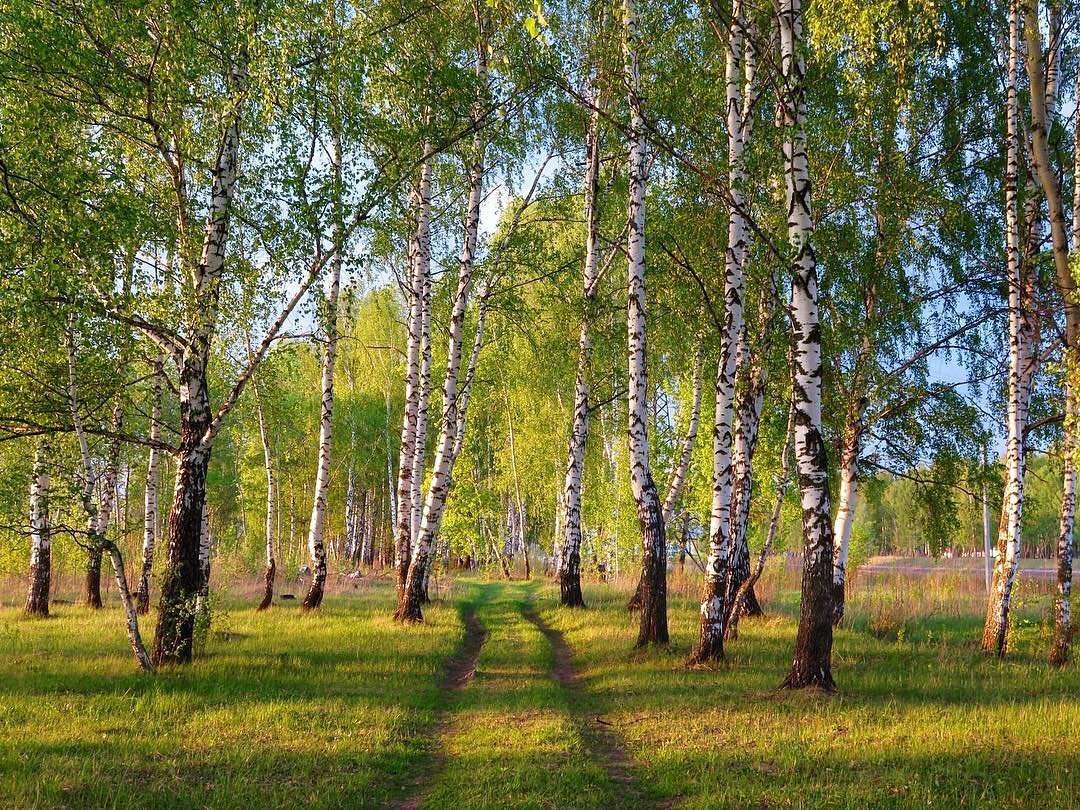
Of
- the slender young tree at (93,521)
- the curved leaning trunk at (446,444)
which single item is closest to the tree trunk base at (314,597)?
the curved leaning trunk at (446,444)

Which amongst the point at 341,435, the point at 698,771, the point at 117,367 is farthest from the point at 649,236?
the point at 341,435

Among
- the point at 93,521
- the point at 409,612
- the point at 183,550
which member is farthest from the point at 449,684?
the point at 93,521

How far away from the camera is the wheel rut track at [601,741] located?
6.25 metres

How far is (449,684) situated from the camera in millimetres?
10852

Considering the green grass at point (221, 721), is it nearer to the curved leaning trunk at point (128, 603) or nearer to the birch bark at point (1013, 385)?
the curved leaning trunk at point (128, 603)

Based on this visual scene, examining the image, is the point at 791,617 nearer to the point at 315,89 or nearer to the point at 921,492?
the point at 921,492

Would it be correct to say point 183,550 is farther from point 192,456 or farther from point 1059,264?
point 1059,264

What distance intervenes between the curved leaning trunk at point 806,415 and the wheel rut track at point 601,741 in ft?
8.95

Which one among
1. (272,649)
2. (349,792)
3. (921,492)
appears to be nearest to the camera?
(349,792)

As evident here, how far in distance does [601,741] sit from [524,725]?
37.0 inches

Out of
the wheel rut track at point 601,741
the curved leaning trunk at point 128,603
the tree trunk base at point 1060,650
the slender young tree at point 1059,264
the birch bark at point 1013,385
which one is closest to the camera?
the wheel rut track at point 601,741

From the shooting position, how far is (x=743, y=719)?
8078 millimetres

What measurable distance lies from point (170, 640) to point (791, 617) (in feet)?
44.0

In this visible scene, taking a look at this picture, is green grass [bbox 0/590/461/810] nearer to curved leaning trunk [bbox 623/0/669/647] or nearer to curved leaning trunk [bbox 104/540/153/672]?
curved leaning trunk [bbox 104/540/153/672]
